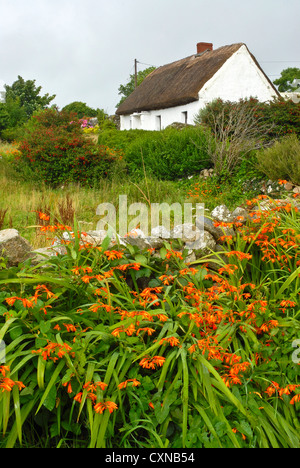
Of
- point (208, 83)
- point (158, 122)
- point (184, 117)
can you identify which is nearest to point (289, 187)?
point (208, 83)

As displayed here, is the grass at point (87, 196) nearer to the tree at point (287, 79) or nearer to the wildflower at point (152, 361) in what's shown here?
the wildflower at point (152, 361)

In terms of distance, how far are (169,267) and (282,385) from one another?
4.28ft

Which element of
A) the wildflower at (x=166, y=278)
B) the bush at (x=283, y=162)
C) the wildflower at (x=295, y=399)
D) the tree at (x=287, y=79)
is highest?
the tree at (x=287, y=79)

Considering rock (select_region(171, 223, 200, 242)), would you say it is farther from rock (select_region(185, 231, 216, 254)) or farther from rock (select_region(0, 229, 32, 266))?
rock (select_region(0, 229, 32, 266))

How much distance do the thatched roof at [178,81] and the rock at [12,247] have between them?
1746 cm

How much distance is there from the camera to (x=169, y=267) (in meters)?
3.76

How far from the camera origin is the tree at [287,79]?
49.0 metres

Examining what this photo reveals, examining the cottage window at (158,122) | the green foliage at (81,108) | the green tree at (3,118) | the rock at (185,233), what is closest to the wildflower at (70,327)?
the rock at (185,233)

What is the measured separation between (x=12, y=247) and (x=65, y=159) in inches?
257

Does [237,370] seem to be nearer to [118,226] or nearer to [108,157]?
[118,226]

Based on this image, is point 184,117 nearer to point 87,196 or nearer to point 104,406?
point 87,196

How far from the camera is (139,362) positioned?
2830mm

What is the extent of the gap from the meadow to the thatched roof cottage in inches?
691

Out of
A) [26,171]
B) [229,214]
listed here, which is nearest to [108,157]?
[26,171]
